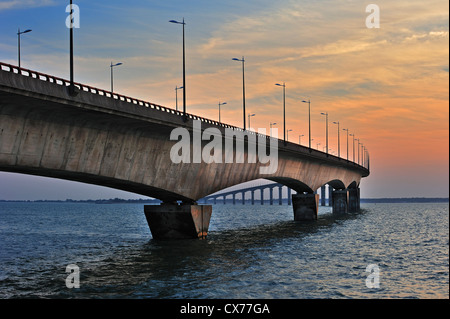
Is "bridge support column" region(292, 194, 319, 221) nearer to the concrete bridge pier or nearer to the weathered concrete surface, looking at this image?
the weathered concrete surface

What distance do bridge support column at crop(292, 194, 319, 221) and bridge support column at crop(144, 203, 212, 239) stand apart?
39541mm

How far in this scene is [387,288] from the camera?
79.8 ft

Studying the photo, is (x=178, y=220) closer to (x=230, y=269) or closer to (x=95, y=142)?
(x=95, y=142)

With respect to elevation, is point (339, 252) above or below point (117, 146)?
below

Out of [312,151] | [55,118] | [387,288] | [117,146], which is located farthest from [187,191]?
[312,151]

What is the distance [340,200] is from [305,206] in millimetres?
38695

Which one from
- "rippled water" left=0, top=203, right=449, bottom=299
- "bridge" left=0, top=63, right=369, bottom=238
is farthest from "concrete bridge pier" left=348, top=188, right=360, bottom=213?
"rippled water" left=0, top=203, right=449, bottom=299

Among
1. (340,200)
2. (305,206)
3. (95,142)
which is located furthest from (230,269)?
(340,200)

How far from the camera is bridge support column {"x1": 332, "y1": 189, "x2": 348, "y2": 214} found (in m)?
119

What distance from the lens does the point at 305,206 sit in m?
83.2

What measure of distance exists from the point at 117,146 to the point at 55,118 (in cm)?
632

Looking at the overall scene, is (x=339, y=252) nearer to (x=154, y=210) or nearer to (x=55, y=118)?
(x=154, y=210)

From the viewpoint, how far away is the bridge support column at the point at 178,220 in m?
44.5

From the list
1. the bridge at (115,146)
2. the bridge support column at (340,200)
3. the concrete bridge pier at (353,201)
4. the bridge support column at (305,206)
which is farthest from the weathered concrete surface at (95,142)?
the concrete bridge pier at (353,201)
